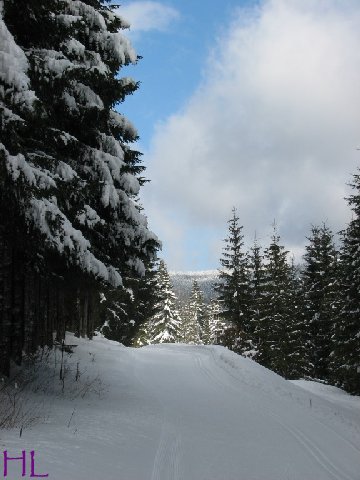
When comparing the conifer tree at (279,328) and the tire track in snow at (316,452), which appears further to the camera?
the conifer tree at (279,328)

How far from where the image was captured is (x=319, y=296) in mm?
34312

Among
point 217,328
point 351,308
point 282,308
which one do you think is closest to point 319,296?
point 282,308

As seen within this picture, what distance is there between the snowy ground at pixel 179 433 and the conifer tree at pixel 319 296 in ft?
64.9

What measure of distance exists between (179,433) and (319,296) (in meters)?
28.6

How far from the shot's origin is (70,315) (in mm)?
16391

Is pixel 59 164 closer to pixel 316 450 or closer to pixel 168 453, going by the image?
pixel 168 453

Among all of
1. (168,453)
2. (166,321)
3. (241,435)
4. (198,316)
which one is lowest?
(241,435)

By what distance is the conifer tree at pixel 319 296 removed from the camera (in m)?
32.8

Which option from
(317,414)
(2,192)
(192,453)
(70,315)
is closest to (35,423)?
(192,453)

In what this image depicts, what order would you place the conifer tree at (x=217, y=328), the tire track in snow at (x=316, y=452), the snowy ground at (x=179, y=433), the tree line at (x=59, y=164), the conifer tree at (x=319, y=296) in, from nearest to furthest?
1. the snowy ground at (x=179, y=433)
2. the tire track in snow at (x=316, y=452)
3. the tree line at (x=59, y=164)
4. the conifer tree at (x=319, y=296)
5. the conifer tree at (x=217, y=328)

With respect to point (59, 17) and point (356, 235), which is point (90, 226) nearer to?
point (59, 17)

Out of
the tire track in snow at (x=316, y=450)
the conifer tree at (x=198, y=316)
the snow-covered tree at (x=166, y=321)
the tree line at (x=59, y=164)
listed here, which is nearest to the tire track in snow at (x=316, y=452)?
the tire track in snow at (x=316, y=450)

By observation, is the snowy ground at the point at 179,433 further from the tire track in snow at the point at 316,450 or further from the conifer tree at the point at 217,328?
the conifer tree at the point at 217,328

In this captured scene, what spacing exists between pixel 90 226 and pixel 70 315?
284 inches
